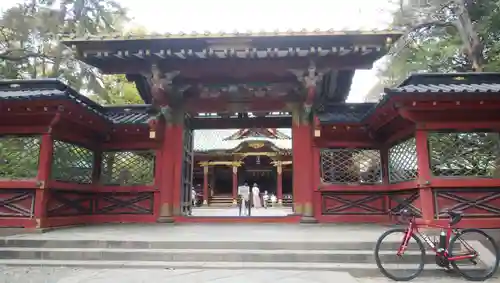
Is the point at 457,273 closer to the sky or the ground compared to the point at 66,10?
closer to the ground

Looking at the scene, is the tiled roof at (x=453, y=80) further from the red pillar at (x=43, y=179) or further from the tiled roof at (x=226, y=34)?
the red pillar at (x=43, y=179)

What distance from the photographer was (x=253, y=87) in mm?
8773

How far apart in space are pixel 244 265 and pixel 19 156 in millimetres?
5392

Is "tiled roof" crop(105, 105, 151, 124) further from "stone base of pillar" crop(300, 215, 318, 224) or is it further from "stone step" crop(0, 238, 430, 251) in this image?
"stone base of pillar" crop(300, 215, 318, 224)

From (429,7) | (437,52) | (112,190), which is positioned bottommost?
(112,190)

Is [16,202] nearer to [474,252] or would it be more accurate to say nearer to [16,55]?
[474,252]

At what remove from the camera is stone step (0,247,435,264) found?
16.3 ft

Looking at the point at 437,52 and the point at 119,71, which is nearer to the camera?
the point at 119,71

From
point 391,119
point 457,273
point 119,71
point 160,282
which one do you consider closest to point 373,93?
point 391,119

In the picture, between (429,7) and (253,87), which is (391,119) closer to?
(253,87)

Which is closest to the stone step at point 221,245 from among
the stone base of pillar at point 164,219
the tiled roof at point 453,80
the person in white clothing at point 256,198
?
the stone base of pillar at point 164,219

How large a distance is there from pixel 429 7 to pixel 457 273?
459 inches

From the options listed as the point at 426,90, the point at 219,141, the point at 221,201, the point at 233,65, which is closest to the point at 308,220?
the point at 426,90

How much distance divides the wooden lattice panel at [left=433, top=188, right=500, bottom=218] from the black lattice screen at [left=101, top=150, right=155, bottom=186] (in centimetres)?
646
